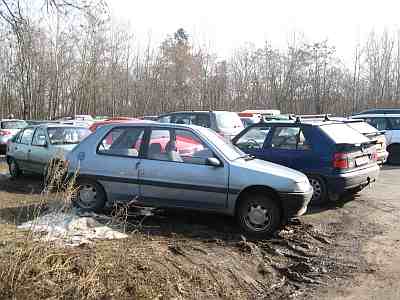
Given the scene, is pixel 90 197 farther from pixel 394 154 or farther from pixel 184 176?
pixel 394 154

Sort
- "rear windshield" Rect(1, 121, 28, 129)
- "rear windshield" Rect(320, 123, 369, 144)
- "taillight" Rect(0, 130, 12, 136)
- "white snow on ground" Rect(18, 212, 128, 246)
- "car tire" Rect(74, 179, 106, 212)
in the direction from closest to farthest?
"white snow on ground" Rect(18, 212, 128, 246), "car tire" Rect(74, 179, 106, 212), "rear windshield" Rect(320, 123, 369, 144), "taillight" Rect(0, 130, 12, 136), "rear windshield" Rect(1, 121, 28, 129)

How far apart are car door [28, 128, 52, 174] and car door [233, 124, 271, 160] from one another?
14.7 ft

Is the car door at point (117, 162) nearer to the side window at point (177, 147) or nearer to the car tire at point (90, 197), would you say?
the car tire at point (90, 197)

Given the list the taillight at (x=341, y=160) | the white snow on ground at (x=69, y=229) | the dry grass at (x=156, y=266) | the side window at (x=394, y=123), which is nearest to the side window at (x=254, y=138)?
the taillight at (x=341, y=160)

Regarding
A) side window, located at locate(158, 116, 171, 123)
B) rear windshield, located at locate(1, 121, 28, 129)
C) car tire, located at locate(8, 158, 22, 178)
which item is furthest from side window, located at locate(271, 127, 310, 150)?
rear windshield, located at locate(1, 121, 28, 129)

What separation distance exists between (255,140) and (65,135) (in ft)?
15.9

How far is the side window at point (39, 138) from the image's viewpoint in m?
11.3

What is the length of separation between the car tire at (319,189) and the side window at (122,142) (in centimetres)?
335

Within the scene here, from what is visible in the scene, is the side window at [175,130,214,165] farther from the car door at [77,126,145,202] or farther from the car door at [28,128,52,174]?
the car door at [28,128,52,174]

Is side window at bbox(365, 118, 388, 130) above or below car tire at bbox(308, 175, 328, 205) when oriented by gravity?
above

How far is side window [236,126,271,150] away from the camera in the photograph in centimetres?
946

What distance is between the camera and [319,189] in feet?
28.3

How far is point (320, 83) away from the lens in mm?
44625

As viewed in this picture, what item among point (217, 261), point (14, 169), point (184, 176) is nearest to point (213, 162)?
point (184, 176)
